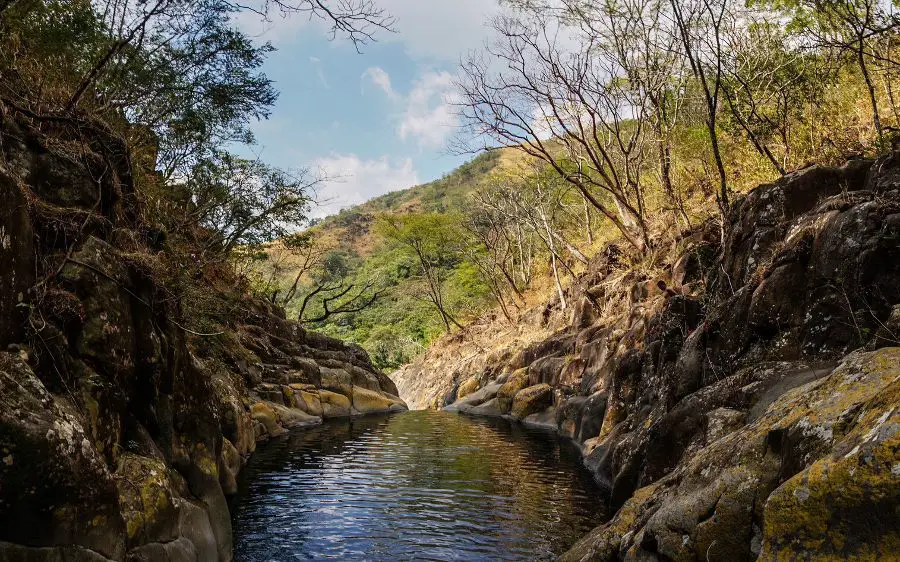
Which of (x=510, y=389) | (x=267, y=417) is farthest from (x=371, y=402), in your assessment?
(x=267, y=417)

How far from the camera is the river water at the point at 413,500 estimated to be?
24.6 ft

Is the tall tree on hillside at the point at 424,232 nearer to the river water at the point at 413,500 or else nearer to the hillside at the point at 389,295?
the hillside at the point at 389,295

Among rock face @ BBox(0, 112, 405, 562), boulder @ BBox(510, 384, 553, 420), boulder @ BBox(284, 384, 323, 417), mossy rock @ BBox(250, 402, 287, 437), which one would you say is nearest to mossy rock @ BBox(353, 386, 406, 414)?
boulder @ BBox(284, 384, 323, 417)

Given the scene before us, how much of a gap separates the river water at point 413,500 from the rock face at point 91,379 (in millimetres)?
1283

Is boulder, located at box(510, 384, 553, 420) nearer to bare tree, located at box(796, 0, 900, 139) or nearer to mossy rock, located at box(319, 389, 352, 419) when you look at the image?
mossy rock, located at box(319, 389, 352, 419)

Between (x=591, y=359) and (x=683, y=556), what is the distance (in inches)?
625

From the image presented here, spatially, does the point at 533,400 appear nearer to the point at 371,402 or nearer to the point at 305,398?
the point at 371,402

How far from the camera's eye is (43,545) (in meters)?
3.94

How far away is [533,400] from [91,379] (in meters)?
17.8

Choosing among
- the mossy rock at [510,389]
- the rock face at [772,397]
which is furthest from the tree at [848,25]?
the mossy rock at [510,389]

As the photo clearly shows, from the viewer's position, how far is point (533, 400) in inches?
850

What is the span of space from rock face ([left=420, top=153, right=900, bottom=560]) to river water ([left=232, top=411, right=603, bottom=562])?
1103mm

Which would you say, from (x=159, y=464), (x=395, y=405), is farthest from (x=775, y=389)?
(x=395, y=405)

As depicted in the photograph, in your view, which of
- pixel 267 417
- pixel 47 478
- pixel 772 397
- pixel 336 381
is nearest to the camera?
pixel 47 478
